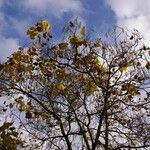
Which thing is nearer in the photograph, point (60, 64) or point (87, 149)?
point (87, 149)

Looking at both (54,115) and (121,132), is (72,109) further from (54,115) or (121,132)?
(121,132)

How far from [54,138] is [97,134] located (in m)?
2.05

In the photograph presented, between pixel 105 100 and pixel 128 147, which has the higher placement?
pixel 105 100

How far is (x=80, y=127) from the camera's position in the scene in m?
17.5

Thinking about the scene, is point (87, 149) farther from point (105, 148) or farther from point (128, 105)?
point (128, 105)

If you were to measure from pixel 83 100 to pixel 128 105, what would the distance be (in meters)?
1.86

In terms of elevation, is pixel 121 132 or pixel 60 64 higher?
pixel 60 64

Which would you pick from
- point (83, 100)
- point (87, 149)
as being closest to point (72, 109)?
point (83, 100)

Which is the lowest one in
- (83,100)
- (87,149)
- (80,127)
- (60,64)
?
(87,149)

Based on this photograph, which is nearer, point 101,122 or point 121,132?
point 101,122

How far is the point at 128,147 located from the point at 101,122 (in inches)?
55.9

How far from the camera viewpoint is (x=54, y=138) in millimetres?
17953

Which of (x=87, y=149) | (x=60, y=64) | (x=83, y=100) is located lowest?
(x=87, y=149)

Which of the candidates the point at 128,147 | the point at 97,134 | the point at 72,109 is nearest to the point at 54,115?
the point at 72,109
